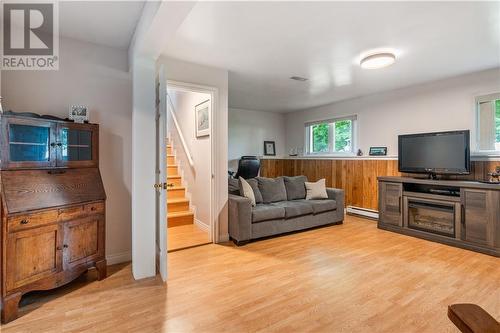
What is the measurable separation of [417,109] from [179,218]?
4343mm

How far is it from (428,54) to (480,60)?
2.64ft

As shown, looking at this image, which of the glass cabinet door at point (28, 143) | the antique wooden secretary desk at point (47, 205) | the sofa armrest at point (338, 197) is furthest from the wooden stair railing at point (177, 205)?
the sofa armrest at point (338, 197)

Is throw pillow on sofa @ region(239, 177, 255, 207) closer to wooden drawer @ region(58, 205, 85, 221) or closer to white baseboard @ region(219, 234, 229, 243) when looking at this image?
white baseboard @ region(219, 234, 229, 243)

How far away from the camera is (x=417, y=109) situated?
4309mm

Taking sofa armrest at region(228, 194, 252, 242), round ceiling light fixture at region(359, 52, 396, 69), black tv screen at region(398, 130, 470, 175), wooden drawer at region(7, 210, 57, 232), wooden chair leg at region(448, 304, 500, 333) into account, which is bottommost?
sofa armrest at region(228, 194, 252, 242)

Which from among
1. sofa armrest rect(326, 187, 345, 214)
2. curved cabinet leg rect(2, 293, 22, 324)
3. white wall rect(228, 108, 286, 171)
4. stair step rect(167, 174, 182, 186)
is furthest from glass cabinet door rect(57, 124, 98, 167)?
white wall rect(228, 108, 286, 171)

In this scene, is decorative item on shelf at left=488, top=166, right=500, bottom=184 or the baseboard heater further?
the baseboard heater

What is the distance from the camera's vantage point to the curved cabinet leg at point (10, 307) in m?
1.80

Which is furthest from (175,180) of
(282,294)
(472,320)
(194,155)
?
(472,320)

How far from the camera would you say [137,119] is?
2.48 m

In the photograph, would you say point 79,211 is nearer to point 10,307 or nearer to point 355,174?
point 10,307

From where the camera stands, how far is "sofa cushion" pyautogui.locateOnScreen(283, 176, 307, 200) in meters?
4.51

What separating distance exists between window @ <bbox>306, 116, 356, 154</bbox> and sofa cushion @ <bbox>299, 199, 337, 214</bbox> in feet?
5.13

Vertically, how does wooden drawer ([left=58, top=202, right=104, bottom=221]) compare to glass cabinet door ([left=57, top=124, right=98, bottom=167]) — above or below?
below
